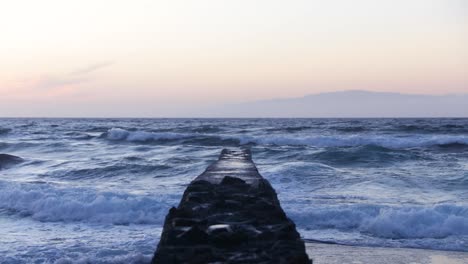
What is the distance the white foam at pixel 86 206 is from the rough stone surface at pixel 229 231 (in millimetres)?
5287

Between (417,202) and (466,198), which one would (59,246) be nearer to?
(417,202)

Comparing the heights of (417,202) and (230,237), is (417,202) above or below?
below

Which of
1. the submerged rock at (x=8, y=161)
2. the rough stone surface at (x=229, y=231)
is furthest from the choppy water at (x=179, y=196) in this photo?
the rough stone surface at (x=229, y=231)

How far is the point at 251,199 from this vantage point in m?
5.37

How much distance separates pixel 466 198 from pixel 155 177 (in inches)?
370

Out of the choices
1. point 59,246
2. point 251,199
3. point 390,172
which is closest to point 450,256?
point 251,199

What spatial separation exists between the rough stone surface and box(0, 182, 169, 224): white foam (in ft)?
17.3

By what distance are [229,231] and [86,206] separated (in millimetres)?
8208

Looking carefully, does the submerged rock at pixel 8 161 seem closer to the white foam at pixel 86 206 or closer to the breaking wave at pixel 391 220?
the white foam at pixel 86 206

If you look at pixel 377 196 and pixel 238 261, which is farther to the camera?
pixel 377 196

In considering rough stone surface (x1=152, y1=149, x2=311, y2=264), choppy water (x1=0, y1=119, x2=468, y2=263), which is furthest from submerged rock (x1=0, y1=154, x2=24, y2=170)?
rough stone surface (x1=152, y1=149, x2=311, y2=264)

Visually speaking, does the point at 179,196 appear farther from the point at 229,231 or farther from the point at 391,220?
the point at 229,231

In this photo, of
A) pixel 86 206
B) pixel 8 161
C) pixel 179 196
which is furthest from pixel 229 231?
pixel 8 161

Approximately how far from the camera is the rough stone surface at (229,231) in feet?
11.3
